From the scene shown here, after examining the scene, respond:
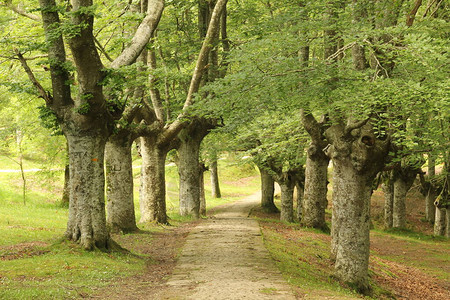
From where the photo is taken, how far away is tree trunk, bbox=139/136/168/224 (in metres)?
17.6

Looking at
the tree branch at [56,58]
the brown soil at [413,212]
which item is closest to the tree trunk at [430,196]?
the brown soil at [413,212]

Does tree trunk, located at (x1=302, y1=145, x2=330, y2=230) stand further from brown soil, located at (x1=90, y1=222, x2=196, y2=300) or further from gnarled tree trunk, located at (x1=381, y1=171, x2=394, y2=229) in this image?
gnarled tree trunk, located at (x1=381, y1=171, x2=394, y2=229)

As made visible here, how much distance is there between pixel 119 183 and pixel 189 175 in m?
6.12

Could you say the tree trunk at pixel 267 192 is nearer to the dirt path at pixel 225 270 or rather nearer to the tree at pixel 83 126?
the dirt path at pixel 225 270

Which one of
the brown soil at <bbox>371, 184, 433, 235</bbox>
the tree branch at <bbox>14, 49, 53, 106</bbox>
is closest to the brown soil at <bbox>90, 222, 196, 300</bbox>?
the tree branch at <bbox>14, 49, 53, 106</bbox>

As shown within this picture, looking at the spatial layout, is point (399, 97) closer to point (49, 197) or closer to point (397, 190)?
point (397, 190)

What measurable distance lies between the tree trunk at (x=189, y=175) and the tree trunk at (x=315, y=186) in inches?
217

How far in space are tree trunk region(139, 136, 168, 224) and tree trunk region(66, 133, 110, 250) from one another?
Result: 6.92m

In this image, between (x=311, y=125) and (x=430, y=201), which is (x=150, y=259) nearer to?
(x=311, y=125)

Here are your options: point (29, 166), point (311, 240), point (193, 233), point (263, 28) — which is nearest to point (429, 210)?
point (311, 240)

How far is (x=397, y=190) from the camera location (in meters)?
23.7

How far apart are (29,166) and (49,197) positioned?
9.95 meters

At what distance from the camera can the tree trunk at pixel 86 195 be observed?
10281mm

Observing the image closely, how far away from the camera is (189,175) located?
20688mm
